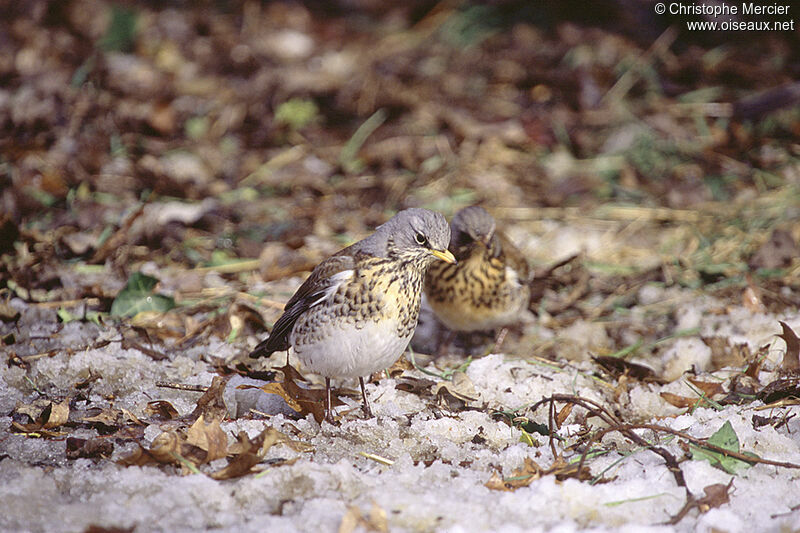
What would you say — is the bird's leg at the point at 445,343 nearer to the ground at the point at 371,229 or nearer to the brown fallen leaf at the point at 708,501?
the ground at the point at 371,229

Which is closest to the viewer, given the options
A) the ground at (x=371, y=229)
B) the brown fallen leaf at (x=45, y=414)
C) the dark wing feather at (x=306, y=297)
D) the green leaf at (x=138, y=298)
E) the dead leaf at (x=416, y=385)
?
the ground at (x=371, y=229)

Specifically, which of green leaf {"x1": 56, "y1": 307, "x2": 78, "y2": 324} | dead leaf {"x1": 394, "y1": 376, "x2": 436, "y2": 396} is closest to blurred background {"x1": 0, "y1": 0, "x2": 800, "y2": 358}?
green leaf {"x1": 56, "y1": 307, "x2": 78, "y2": 324}

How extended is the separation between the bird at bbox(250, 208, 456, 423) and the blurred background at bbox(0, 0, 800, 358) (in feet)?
3.62

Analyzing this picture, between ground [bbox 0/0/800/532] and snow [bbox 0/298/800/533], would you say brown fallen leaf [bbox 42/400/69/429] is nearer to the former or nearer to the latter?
ground [bbox 0/0/800/532]

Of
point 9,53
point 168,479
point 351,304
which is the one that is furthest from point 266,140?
point 168,479

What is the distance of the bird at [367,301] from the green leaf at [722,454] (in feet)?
4.56

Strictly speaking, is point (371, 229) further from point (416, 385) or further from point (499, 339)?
point (416, 385)

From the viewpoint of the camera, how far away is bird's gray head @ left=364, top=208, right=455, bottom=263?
3.84m

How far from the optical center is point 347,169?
7.38m

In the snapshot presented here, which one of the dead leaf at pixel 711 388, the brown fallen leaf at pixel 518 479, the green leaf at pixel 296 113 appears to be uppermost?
the green leaf at pixel 296 113

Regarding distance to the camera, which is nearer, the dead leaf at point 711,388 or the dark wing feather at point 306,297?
the dark wing feather at point 306,297

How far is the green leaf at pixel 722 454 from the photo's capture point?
311 cm

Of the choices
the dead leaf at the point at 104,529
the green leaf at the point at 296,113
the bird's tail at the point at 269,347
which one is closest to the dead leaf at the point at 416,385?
the bird's tail at the point at 269,347

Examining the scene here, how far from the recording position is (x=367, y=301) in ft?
12.1
